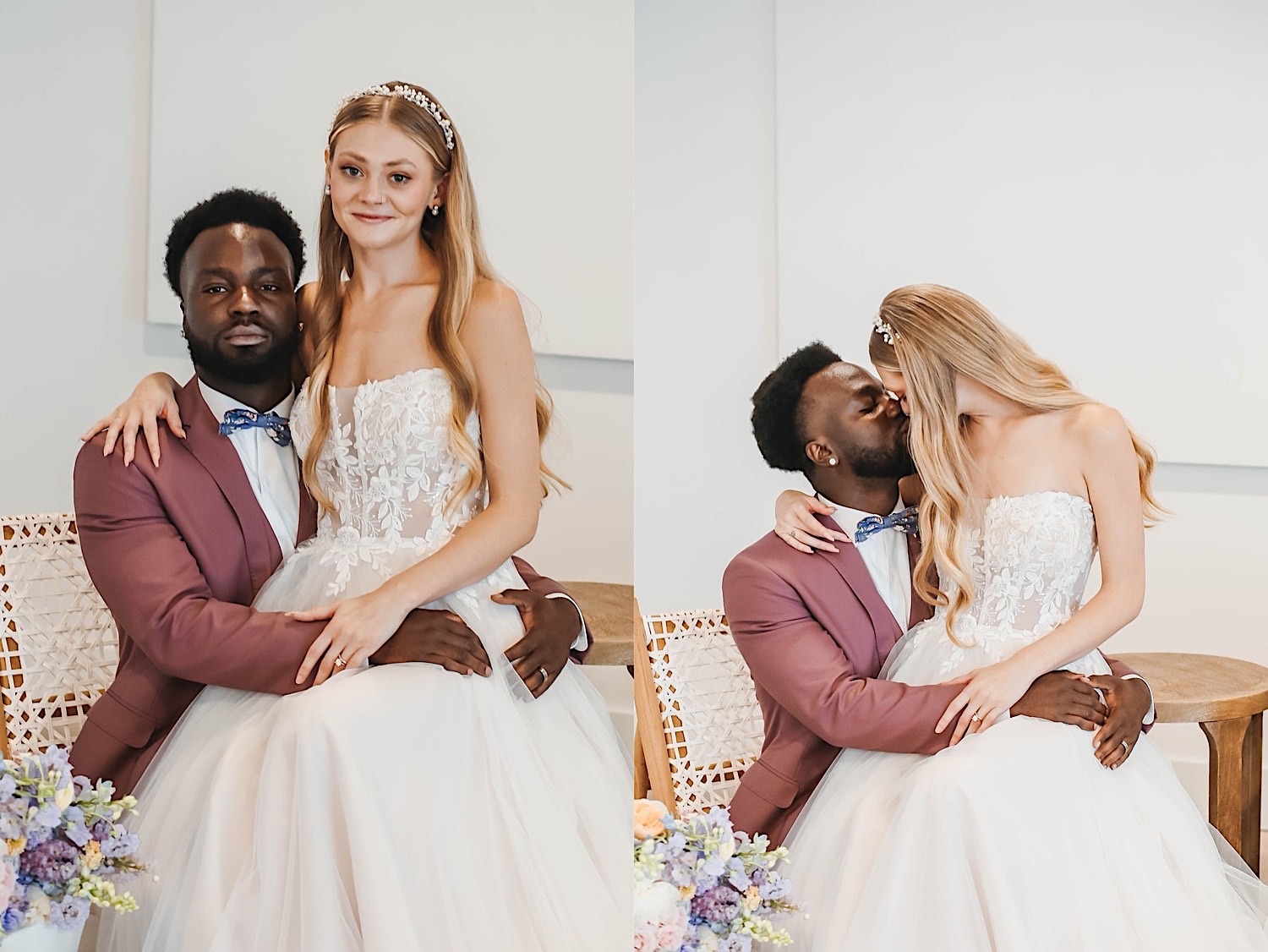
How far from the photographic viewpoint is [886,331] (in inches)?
74.4

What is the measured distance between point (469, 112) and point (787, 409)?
27.7 inches

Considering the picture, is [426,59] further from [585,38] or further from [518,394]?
[518,394]

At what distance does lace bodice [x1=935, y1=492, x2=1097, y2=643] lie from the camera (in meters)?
1.81

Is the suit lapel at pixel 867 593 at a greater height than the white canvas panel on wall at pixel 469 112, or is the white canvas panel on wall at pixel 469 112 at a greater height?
the white canvas panel on wall at pixel 469 112

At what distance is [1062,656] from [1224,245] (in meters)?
0.74

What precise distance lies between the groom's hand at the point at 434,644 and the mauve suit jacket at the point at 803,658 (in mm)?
478

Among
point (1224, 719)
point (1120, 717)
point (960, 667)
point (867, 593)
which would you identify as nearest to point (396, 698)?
point (867, 593)

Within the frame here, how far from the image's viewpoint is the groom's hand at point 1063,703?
178 centimetres

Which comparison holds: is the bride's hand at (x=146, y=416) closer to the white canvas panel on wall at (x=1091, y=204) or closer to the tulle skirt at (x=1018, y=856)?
the white canvas panel on wall at (x=1091, y=204)

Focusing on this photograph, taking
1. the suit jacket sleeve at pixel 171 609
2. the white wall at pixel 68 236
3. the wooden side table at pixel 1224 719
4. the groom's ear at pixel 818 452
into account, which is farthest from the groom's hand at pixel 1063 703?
the suit jacket sleeve at pixel 171 609

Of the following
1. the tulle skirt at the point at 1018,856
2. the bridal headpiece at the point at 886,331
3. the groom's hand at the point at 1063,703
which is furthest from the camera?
the bridal headpiece at the point at 886,331

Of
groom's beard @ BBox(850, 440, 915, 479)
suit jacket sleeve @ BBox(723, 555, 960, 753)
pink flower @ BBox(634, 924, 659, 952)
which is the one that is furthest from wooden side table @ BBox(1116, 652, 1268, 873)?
pink flower @ BBox(634, 924, 659, 952)

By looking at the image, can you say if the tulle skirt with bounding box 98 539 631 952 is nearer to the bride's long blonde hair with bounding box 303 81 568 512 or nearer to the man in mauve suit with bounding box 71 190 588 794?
the man in mauve suit with bounding box 71 190 588 794

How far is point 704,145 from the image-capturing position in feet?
6.39
